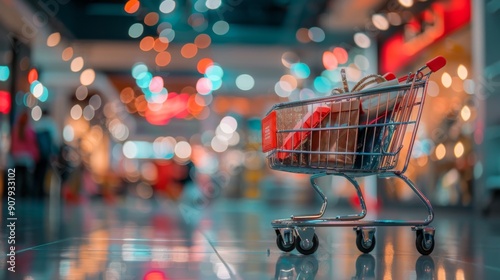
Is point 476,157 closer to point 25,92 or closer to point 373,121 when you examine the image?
point 373,121

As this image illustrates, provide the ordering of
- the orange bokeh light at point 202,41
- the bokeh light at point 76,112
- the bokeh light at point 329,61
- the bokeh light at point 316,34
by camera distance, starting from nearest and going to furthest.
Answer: the bokeh light at point 316,34 < the bokeh light at point 329,61 < the orange bokeh light at point 202,41 < the bokeh light at point 76,112

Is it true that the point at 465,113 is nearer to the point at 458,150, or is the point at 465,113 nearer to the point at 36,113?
the point at 458,150

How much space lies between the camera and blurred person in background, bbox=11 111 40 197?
38.2 feet

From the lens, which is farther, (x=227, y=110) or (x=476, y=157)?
(x=227, y=110)

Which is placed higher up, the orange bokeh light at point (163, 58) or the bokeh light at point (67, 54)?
the bokeh light at point (67, 54)

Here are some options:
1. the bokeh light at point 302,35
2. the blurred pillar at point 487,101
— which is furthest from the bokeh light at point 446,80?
the bokeh light at point 302,35

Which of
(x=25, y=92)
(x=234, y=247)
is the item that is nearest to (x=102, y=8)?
(x=25, y=92)

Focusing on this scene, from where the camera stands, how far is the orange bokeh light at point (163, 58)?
16570 mm

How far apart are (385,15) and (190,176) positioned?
6077 mm

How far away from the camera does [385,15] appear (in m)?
11.7

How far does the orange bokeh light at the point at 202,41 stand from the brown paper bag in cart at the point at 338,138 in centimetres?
1211

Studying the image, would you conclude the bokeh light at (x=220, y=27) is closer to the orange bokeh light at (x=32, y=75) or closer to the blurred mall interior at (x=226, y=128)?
the blurred mall interior at (x=226, y=128)

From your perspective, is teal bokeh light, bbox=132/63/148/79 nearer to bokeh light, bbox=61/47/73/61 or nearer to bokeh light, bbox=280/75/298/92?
bokeh light, bbox=61/47/73/61

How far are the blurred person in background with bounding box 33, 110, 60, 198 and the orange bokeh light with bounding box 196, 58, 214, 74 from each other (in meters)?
4.65
